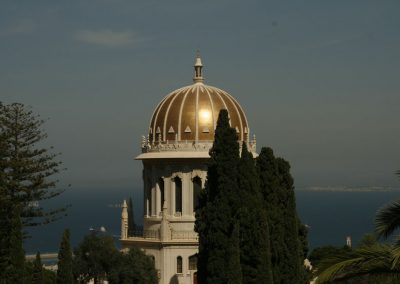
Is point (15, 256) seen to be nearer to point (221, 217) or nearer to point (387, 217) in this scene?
point (221, 217)

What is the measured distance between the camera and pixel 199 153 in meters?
45.1

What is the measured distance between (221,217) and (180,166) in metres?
18.8

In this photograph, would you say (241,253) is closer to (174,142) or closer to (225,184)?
(225,184)

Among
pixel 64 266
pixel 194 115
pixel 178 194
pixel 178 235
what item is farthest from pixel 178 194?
pixel 64 266

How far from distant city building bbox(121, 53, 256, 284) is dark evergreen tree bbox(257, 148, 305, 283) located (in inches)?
574

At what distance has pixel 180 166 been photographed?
4603 cm

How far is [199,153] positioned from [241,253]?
18.8 metres

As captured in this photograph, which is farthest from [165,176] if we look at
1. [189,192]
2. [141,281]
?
[141,281]

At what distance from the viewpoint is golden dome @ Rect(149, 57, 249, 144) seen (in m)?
45.3

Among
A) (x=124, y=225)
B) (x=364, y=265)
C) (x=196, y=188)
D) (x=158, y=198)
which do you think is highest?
(x=196, y=188)

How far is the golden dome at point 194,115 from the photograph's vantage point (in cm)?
4531

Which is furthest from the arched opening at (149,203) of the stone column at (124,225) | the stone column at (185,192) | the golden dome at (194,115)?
the golden dome at (194,115)

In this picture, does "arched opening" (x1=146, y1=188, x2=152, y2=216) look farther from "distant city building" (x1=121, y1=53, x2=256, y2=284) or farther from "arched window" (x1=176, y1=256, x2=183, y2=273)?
"arched window" (x1=176, y1=256, x2=183, y2=273)

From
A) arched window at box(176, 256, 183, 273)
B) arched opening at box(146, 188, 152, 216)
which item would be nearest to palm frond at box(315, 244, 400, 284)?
arched window at box(176, 256, 183, 273)
